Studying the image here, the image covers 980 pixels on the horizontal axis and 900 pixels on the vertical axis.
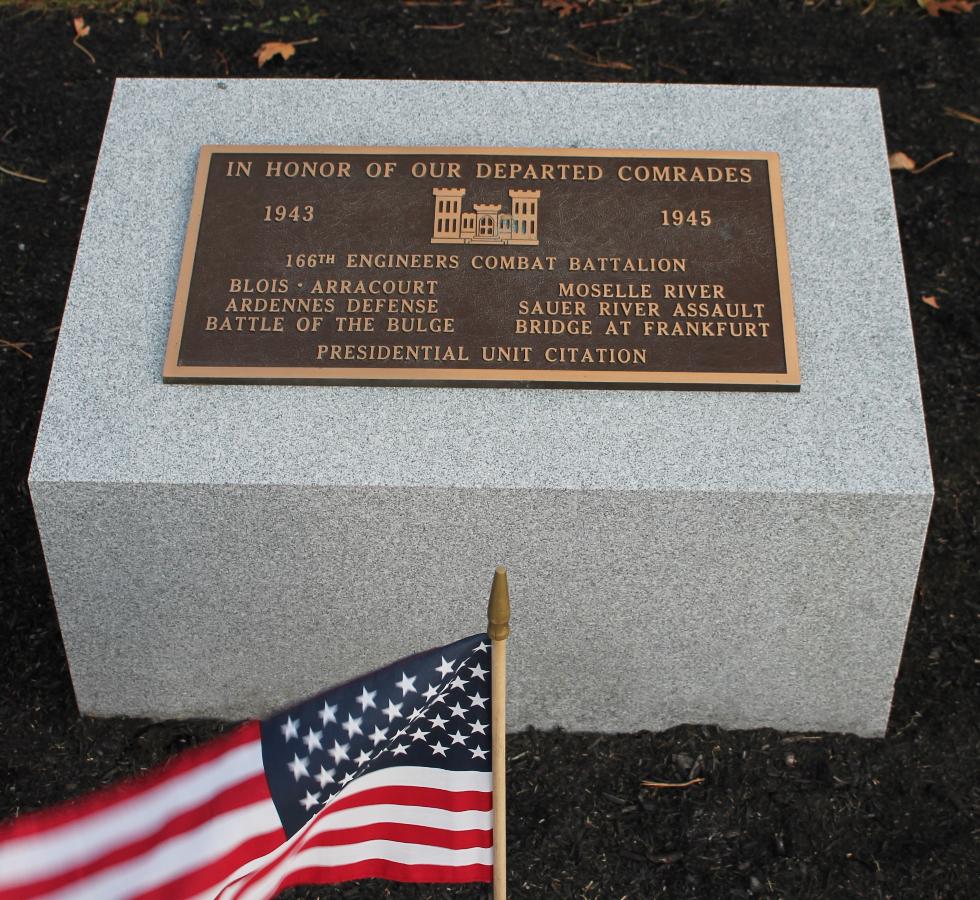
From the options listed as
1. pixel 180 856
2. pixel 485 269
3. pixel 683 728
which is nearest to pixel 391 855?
pixel 180 856

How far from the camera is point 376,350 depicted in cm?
392

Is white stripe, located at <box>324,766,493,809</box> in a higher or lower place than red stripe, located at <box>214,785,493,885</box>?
higher

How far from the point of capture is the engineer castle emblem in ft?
13.5

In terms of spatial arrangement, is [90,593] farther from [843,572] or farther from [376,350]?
[843,572]

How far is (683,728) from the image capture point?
4.31 m

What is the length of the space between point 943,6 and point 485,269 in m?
3.74

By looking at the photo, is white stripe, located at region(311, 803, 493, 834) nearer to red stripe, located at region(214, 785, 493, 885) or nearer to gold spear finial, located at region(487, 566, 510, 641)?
red stripe, located at region(214, 785, 493, 885)

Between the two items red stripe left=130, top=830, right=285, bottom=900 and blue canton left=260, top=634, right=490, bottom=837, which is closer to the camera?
red stripe left=130, top=830, right=285, bottom=900

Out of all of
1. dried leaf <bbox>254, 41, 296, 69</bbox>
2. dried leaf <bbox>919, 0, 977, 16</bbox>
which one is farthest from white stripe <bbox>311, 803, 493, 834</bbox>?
dried leaf <bbox>919, 0, 977, 16</bbox>

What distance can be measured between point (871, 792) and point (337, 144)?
271 centimetres

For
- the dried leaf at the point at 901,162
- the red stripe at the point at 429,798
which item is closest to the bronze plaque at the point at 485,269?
the red stripe at the point at 429,798

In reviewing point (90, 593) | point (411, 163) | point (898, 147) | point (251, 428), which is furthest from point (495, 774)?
point (898, 147)

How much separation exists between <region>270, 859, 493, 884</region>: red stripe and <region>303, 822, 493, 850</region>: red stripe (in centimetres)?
8

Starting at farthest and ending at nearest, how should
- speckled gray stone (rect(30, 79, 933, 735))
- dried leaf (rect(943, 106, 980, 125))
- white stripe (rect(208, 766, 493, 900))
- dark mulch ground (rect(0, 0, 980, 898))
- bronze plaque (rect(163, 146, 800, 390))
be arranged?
1. dried leaf (rect(943, 106, 980, 125))
2. dark mulch ground (rect(0, 0, 980, 898))
3. bronze plaque (rect(163, 146, 800, 390))
4. speckled gray stone (rect(30, 79, 933, 735))
5. white stripe (rect(208, 766, 493, 900))
